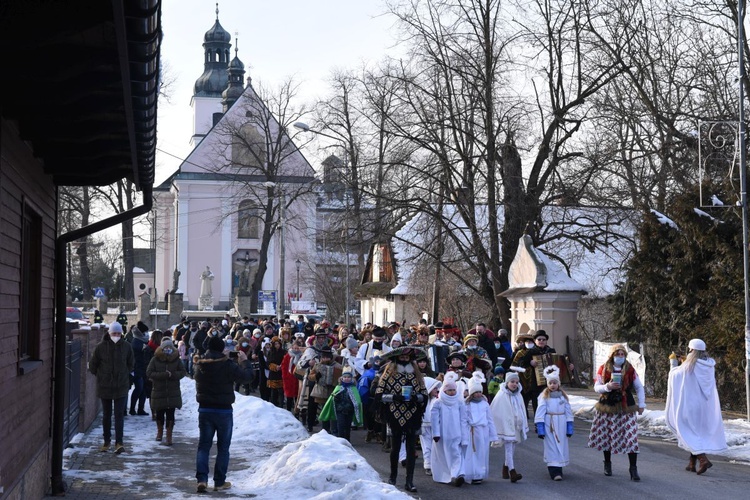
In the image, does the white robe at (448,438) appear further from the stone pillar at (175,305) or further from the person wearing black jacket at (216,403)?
the stone pillar at (175,305)

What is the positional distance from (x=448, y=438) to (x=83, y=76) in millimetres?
7493

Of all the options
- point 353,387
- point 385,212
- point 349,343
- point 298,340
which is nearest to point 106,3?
point 353,387

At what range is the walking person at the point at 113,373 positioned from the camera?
14.6m

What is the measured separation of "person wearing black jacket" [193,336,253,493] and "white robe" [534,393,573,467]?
13.1ft

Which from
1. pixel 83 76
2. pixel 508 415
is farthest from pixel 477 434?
pixel 83 76

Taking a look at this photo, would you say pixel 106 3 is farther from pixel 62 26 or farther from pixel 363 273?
pixel 363 273

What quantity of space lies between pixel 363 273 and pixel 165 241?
26991 mm

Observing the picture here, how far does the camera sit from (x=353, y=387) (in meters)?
15.6

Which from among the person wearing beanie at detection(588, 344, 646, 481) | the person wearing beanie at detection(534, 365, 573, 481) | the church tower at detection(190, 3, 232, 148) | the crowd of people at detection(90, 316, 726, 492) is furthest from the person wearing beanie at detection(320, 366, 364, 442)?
the church tower at detection(190, 3, 232, 148)

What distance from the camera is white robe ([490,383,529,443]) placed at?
44.1ft

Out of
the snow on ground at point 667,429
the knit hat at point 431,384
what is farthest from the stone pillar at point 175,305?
the knit hat at point 431,384

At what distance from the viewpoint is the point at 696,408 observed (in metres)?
14.3

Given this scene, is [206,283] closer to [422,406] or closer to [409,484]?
[422,406]

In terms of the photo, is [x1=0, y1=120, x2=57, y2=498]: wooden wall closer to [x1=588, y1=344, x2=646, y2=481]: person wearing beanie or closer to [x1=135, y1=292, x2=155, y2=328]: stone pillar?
[x1=588, y1=344, x2=646, y2=481]: person wearing beanie
